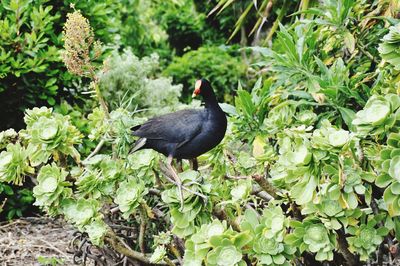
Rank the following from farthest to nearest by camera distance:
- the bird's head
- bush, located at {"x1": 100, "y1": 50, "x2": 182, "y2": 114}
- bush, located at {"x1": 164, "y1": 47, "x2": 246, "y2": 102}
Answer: bush, located at {"x1": 164, "y1": 47, "x2": 246, "y2": 102} → bush, located at {"x1": 100, "y1": 50, "x2": 182, "y2": 114} → the bird's head

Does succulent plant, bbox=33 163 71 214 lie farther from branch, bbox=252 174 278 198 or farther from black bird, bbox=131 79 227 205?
branch, bbox=252 174 278 198

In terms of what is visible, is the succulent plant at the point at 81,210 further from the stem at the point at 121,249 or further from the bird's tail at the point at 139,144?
the bird's tail at the point at 139,144

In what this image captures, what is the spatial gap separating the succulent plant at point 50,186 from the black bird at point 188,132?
34 cm

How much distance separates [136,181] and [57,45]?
2446 millimetres

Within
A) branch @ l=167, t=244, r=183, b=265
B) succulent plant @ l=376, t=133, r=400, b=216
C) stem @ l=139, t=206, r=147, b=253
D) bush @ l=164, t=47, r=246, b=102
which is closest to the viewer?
succulent plant @ l=376, t=133, r=400, b=216

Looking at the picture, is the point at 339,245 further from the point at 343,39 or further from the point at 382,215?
the point at 343,39

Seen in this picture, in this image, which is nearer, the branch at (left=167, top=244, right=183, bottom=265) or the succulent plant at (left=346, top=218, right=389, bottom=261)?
the succulent plant at (left=346, top=218, right=389, bottom=261)

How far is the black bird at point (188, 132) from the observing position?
2.94 meters

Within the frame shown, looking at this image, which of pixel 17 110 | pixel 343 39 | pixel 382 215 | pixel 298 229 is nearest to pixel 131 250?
pixel 298 229

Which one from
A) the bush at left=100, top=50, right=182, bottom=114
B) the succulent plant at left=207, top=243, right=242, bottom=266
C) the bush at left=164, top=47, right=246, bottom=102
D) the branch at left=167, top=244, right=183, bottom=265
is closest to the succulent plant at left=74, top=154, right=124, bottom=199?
the branch at left=167, top=244, right=183, bottom=265

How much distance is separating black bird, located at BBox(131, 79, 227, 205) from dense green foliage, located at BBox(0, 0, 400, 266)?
7 centimetres

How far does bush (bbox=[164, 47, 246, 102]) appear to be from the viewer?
854 centimetres

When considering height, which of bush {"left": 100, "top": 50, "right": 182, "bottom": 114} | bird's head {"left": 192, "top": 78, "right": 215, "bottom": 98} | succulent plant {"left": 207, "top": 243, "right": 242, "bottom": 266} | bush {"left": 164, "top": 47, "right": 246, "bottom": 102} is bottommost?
bush {"left": 164, "top": 47, "right": 246, "bottom": 102}

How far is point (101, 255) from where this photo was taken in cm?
319
